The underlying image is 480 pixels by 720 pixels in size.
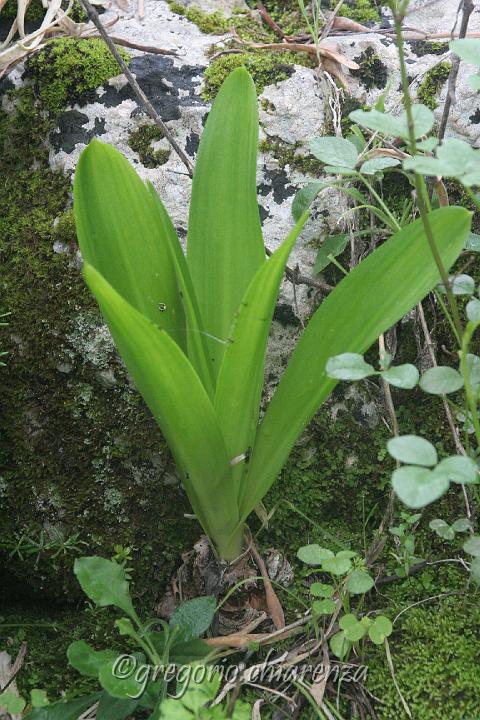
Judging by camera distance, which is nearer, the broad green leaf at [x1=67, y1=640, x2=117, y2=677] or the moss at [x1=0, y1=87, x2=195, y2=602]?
the broad green leaf at [x1=67, y1=640, x2=117, y2=677]

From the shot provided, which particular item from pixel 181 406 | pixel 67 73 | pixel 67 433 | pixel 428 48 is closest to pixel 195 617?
pixel 181 406

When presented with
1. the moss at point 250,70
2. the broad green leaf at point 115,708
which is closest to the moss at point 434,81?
the moss at point 250,70

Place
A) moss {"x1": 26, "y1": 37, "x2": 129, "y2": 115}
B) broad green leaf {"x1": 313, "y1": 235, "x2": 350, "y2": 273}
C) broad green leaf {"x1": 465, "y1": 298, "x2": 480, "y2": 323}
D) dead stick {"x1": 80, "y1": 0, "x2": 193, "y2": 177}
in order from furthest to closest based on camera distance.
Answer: moss {"x1": 26, "y1": 37, "x2": 129, "y2": 115}, broad green leaf {"x1": 313, "y1": 235, "x2": 350, "y2": 273}, dead stick {"x1": 80, "y1": 0, "x2": 193, "y2": 177}, broad green leaf {"x1": 465, "y1": 298, "x2": 480, "y2": 323}

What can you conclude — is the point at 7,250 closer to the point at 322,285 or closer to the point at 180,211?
the point at 180,211

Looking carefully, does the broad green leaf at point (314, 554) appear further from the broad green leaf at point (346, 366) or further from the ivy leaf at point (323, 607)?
the broad green leaf at point (346, 366)

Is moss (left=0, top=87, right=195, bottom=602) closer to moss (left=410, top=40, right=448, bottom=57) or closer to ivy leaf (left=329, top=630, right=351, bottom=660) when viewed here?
ivy leaf (left=329, top=630, right=351, bottom=660)

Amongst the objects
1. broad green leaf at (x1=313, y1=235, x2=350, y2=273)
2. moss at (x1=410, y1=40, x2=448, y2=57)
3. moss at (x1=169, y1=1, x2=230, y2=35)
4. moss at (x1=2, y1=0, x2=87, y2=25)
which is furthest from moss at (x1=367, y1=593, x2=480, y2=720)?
moss at (x1=2, y1=0, x2=87, y2=25)

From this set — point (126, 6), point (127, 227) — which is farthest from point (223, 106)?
point (126, 6)
